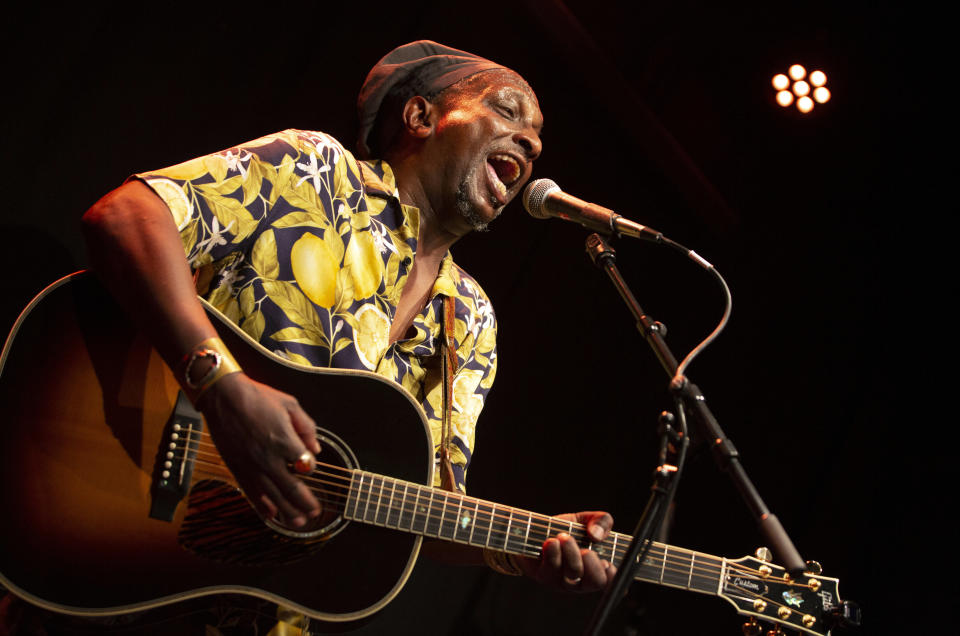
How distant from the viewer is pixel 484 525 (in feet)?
6.07

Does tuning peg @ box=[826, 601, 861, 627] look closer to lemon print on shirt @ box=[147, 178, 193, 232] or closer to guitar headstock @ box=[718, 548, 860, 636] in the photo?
guitar headstock @ box=[718, 548, 860, 636]

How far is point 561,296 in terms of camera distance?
356cm

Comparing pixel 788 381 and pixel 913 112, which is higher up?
pixel 913 112

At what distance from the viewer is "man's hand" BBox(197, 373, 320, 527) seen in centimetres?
140

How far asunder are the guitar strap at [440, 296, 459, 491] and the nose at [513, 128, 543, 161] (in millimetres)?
653

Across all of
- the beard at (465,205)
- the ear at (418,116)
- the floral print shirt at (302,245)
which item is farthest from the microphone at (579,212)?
the ear at (418,116)

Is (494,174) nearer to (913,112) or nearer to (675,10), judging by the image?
(675,10)

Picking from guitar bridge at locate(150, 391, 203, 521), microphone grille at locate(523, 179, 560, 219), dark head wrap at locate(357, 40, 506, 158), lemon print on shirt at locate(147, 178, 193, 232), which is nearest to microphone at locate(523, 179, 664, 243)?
microphone grille at locate(523, 179, 560, 219)

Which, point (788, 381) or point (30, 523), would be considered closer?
point (30, 523)

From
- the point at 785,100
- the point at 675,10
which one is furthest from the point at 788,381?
the point at 675,10

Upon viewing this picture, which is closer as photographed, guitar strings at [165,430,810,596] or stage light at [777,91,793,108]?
guitar strings at [165,430,810,596]

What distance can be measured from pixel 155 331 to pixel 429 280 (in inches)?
48.5

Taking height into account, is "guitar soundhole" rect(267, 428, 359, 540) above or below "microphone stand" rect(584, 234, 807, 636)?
below

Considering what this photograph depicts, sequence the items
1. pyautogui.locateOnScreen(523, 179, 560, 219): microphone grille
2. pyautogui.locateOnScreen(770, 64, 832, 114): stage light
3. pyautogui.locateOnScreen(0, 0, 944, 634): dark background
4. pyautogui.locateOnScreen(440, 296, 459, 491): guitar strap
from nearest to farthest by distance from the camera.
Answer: pyautogui.locateOnScreen(523, 179, 560, 219): microphone grille, pyautogui.locateOnScreen(440, 296, 459, 491): guitar strap, pyautogui.locateOnScreen(0, 0, 944, 634): dark background, pyautogui.locateOnScreen(770, 64, 832, 114): stage light
